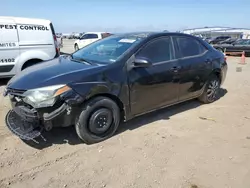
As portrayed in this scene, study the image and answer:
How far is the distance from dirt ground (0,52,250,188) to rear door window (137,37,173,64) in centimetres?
114

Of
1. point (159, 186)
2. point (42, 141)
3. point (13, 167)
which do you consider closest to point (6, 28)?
point (42, 141)

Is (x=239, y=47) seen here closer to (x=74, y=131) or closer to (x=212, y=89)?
(x=212, y=89)

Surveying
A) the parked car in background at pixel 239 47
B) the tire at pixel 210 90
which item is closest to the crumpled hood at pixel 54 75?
the tire at pixel 210 90

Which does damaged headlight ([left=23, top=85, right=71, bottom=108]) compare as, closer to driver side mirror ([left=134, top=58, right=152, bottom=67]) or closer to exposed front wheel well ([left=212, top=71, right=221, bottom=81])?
driver side mirror ([left=134, top=58, right=152, bottom=67])

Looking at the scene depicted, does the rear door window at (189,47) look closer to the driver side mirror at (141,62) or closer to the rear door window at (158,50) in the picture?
the rear door window at (158,50)

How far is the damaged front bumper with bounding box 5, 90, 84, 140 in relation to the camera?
3.35 metres

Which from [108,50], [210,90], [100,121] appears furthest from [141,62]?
[210,90]

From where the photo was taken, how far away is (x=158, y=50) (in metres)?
4.46

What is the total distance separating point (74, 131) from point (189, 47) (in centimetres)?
274

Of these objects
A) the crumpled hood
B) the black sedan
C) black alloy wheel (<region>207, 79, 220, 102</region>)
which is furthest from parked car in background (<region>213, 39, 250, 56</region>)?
the crumpled hood

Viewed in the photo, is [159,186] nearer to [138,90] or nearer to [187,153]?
[187,153]

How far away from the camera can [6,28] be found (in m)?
6.94

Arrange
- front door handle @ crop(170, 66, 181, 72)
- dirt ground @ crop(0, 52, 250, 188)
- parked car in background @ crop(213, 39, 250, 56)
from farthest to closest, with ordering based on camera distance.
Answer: parked car in background @ crop(213, 39, 250, 56), front door handle @ crop(170, 66, 181, 72), dirt ground @ crop(0, 52, 250, 188)

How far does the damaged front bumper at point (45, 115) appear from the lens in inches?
132
